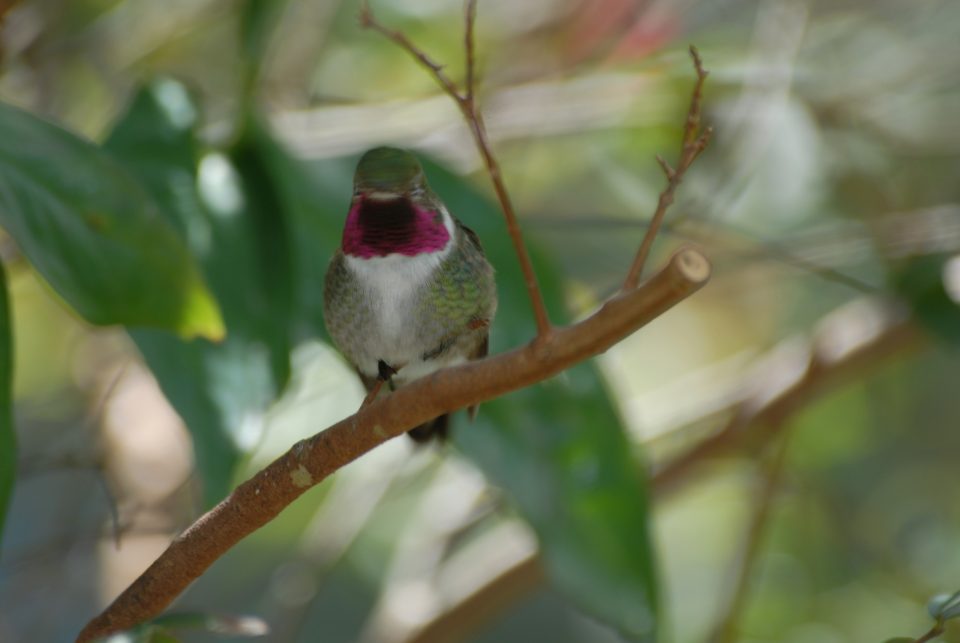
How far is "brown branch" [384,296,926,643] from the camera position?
256 centimetres

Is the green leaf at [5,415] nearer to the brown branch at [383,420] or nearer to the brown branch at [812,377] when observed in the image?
the brown branch at [383,420]

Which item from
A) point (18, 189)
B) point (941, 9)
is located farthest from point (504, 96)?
point (18, 189)

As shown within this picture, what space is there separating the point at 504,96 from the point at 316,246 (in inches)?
43.3

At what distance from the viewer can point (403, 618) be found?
2.55 metres

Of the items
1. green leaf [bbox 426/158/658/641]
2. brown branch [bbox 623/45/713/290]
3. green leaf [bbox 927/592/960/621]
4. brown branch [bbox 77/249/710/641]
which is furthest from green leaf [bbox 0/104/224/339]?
green leaf [bbox 927/592/960/621]

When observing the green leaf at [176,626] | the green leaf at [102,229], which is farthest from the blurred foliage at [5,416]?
the green leaf at [176,626]

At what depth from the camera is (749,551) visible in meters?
2.39

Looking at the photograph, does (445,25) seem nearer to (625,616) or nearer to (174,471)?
(174,471)

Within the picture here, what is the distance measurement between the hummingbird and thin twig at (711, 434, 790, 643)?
3.22ft

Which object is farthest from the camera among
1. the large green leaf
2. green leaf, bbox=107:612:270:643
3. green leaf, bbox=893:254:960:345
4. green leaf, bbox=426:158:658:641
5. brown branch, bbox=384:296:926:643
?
brown branch, bbox=384:296:926:643

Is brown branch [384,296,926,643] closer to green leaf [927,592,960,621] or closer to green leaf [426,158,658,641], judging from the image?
green leaf [426,158,658,641]

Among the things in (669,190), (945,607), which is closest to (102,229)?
(669,190)

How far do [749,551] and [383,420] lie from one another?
1498mm

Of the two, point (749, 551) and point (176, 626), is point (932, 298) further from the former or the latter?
point (176, 626)
